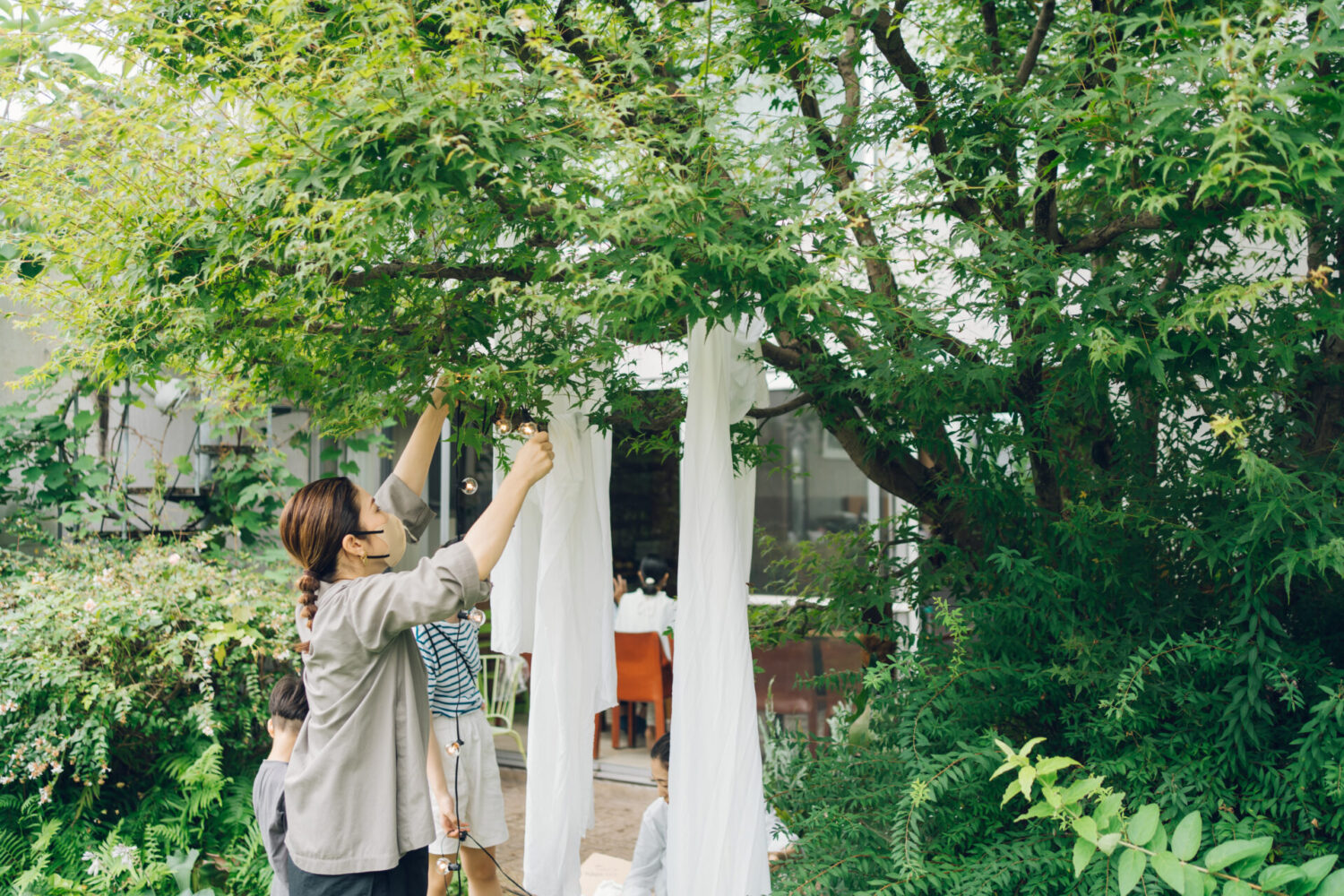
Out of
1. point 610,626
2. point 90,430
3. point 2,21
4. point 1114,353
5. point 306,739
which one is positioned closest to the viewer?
point 1114,353

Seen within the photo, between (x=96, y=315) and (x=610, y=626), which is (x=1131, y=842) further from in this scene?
(x=96, y=315)

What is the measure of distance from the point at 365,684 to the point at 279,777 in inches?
33.0

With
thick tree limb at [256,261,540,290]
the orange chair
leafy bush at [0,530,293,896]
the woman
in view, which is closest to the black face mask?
the woman

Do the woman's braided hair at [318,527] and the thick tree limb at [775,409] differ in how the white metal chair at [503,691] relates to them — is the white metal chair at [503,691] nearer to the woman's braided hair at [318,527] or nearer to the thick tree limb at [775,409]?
the thick tree limb at [775,409]

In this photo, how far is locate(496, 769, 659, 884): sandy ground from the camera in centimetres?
434

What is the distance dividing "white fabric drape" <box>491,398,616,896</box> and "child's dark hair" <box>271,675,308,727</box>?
66cm

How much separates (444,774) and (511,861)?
1.14 meters

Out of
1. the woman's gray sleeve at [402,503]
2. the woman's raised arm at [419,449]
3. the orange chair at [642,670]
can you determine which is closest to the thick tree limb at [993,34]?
the woman's raised arm at [419,449]

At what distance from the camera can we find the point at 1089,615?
2.40 m

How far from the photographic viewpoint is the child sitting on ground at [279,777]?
7.79ft

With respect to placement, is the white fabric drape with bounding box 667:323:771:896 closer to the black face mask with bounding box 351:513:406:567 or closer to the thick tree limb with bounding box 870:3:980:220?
the black face mask with bounding box 351:513:406:567

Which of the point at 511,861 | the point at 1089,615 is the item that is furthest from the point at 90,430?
the point at 1089,615

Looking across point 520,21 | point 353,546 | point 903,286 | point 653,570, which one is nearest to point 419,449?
point 353,546

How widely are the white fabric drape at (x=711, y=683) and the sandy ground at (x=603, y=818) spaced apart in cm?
193
